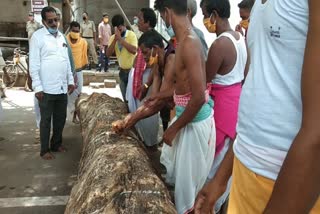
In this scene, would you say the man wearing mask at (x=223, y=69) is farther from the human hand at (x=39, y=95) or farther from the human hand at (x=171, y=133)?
the human hand at (x=39, y=95)

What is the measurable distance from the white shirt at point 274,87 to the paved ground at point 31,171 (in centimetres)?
297

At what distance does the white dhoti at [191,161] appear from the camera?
112 inches

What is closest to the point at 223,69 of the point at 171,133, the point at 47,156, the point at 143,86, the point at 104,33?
the point at 171,133

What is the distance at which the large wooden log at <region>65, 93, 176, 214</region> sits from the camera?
2.06m

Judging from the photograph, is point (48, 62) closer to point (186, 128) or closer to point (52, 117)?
point (52, 117)

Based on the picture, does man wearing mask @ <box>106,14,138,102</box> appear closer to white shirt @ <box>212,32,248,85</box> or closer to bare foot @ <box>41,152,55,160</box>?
bare foot @ <box>41,152,55,160</box>

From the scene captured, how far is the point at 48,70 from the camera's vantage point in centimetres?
476

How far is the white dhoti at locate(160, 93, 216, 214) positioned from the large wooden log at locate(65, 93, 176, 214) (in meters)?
0.28

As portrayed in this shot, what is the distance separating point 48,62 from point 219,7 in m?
2.58

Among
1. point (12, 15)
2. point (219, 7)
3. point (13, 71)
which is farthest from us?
point (12, 15)

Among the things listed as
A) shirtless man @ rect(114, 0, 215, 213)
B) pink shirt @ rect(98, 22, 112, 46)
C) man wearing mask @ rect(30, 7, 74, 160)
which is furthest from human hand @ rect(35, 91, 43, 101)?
pink shirt @ rect(98, 22, 112, 46)

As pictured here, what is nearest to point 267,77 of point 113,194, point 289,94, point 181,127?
point 289,94

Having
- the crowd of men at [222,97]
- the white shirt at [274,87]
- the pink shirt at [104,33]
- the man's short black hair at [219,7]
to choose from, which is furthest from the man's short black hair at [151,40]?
the pink shirt at [104,33]

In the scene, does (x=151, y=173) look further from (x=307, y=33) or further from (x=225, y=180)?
(x=307, y=33)
